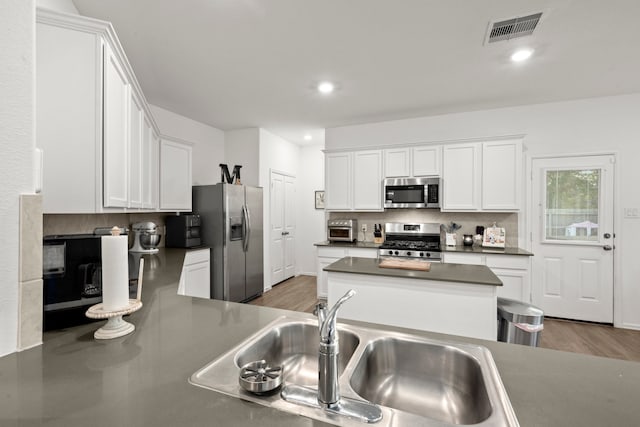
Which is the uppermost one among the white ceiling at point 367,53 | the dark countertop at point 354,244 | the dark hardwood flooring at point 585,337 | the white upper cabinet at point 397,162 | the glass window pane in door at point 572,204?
the white ceiling at point 367,53

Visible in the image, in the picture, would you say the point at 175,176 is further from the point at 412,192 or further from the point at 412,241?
the point at 412,241

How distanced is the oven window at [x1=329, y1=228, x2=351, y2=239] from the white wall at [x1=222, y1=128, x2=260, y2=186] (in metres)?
1.45

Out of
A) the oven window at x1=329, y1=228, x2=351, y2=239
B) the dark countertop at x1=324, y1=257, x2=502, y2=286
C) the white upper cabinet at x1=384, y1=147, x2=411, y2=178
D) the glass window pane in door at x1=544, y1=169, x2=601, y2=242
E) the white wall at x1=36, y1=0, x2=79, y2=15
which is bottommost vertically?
the dark countertop at x1=324, y1=257, x2=502, y2=286

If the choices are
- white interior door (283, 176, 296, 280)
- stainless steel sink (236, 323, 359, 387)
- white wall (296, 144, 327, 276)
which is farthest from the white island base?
white wall (296, 144, 327, 276)

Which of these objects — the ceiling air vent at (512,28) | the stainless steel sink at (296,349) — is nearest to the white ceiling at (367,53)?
the ceiling air vent at (512,28)

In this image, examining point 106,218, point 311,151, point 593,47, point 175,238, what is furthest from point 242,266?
point 593,47

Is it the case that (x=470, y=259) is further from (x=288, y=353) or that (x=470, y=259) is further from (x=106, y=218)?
(x=106, y=218)

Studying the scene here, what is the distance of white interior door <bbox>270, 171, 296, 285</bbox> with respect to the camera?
516 centimetres

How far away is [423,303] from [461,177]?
7.96 feet

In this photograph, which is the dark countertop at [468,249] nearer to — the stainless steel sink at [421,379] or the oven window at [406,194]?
the oven window at [406,194]

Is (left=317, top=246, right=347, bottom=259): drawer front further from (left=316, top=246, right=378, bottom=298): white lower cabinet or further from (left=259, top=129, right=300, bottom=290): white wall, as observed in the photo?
(left=259, top=129, right=300, bottom=290): white wall

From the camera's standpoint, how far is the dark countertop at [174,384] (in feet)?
2.14

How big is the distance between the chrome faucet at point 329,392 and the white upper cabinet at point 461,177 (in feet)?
11.9

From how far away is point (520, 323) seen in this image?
181cm
